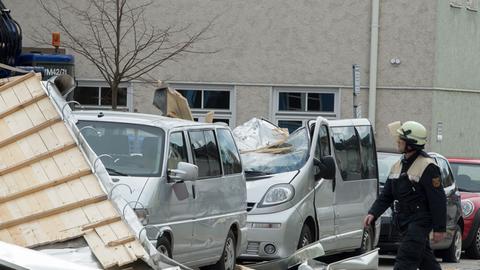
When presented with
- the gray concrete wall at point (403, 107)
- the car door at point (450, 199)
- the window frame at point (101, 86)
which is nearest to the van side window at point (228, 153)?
the car door at point (450, 199)

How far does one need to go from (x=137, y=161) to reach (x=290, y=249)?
3859 millimetres

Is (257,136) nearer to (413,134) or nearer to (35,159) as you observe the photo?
(413,134)

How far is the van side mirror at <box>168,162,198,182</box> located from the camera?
11.5 m

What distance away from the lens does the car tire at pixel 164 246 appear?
36.4 ft

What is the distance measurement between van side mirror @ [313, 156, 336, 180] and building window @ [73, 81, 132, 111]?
716 inches

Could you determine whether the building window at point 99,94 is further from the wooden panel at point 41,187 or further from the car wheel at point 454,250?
the wooden panel at point 41,187

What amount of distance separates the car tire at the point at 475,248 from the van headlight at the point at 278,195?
662 cm

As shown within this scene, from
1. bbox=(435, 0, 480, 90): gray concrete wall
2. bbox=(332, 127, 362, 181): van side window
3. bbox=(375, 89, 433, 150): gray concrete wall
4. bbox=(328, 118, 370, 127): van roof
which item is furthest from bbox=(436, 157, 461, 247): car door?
bbox=(435, 0, 480, 90): gray concrete wall

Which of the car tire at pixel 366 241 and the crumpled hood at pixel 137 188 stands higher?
the crumpled hood at pixel 137 188

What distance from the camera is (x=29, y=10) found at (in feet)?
111

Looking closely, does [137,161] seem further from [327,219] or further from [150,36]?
[150,36]

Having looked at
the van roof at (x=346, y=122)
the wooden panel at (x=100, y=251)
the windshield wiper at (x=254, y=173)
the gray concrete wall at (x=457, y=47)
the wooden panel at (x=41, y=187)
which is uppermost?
the gray concrete wall at (x=457, y=47)

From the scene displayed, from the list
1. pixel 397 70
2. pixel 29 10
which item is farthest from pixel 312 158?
pixel 29 10

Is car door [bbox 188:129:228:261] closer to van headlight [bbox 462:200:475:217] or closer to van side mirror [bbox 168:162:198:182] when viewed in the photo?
van side mirror [bbox 168:162:198:182]
